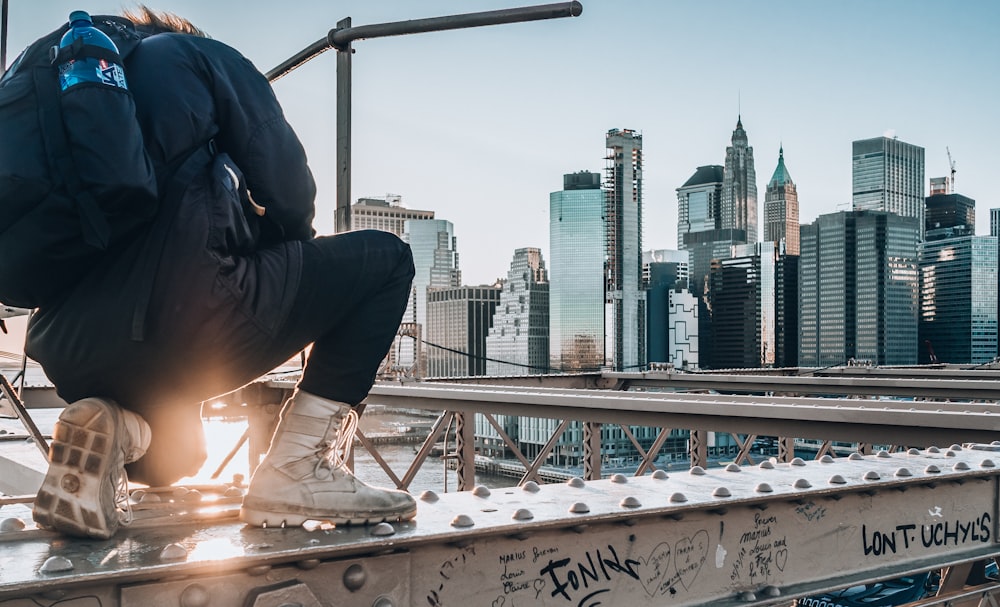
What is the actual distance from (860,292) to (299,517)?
19208cm

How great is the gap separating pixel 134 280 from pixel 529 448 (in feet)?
398

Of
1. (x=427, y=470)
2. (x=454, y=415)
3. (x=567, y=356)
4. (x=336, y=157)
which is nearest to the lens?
(x=336, y=157)

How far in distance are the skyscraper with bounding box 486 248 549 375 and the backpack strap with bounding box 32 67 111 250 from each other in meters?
165

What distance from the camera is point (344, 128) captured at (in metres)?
3.86

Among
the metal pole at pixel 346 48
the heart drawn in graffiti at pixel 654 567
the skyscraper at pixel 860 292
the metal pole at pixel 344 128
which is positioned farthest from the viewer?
the skyscraper at pixel 860 292

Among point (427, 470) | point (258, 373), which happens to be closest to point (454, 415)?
point (258, 373)

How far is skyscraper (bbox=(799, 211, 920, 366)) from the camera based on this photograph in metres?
176

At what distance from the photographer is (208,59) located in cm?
254

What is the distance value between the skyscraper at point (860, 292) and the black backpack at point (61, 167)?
183221 millimetres

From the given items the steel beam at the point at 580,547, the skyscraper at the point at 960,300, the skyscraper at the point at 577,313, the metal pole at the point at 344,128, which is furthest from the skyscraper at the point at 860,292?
the metal pole at the point at 344,128

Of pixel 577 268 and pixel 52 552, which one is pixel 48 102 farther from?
pixel 577 268

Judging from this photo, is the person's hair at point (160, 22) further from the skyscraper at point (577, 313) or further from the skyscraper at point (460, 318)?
the skyscraper at point (577, 313)

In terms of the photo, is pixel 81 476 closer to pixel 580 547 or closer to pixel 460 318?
pixel 580 547

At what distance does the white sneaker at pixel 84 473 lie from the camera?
241 cm
